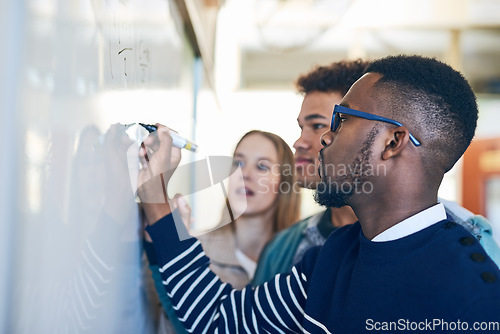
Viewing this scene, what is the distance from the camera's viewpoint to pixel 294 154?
128 cm

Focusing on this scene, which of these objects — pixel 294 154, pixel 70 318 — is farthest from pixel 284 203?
pixel 70 318

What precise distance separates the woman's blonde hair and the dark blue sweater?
0.43m

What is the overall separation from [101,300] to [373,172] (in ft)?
1.69

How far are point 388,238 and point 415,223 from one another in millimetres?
53

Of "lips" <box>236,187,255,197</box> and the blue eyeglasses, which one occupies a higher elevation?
the blue eyeglasses

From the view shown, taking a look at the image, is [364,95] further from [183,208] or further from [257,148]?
[257,148]

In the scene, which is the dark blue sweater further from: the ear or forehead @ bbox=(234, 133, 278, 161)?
forehead @ bbox=(234, 133, 278, 161)

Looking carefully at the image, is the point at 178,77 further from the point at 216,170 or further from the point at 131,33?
the point at 131,33

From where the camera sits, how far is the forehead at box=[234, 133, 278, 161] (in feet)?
4.54

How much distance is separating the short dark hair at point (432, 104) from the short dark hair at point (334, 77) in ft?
1.25

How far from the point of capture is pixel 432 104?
2.61 feet

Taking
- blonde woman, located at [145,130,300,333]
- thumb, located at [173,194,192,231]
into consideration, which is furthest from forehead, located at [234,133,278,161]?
thumb, located at [173,194,192,231]

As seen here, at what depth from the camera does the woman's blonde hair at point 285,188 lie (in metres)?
1.35

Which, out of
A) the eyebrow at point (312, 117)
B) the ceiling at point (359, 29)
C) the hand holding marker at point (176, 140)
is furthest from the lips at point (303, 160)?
the ceiling at point (359, 29)
